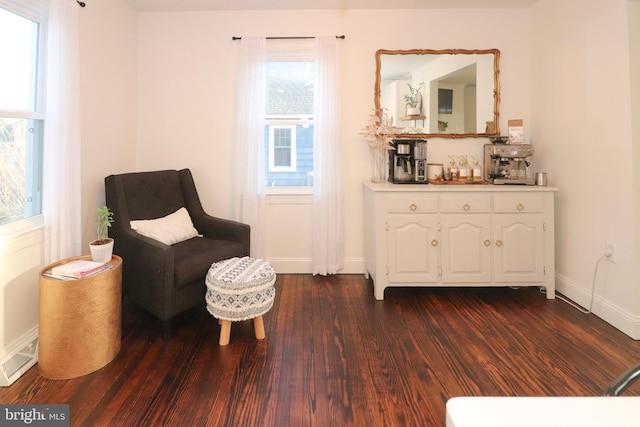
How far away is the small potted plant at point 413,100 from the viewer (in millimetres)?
3363

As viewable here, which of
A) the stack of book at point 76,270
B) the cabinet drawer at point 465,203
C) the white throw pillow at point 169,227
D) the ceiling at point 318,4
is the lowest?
the stack of book at point 76,270

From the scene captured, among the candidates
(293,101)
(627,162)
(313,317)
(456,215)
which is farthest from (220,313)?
(627,162)

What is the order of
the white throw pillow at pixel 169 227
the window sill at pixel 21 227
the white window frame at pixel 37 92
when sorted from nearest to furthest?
the window sill at pixel 21 227 < the white window frame at pixel 37 92 < the white throw pillow at pixel 169 227

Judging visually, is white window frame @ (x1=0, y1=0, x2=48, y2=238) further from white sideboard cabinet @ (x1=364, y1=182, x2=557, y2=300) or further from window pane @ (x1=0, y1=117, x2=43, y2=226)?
white sideboard cabinet @ (x1=364, y1=182, x2=557, y2=300)

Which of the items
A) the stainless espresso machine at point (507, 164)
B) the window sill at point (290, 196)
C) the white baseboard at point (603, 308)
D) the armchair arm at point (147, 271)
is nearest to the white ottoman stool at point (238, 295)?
the armchair arm at point (147, 271)

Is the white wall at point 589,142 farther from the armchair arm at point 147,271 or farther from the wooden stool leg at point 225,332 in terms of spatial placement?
the armchair arm at point 147,271

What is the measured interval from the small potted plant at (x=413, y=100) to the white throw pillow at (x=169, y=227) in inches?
87.9

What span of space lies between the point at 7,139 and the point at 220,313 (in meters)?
1.57

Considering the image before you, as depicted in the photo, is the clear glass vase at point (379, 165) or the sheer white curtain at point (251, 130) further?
the clear glass vase at point (379, 165)

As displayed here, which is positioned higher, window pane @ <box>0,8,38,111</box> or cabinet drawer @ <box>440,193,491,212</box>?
window pane @ <box>0,8,38,111</box>

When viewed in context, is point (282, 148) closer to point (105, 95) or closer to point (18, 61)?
point (105, 95)

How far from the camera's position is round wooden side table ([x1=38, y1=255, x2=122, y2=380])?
5.97 ft

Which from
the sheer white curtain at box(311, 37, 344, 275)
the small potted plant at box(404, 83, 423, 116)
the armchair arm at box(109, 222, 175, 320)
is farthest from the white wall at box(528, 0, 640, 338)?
the armchair arm at box(109, 222, 175, 320)

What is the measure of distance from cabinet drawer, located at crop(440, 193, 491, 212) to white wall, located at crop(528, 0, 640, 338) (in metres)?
0.69
